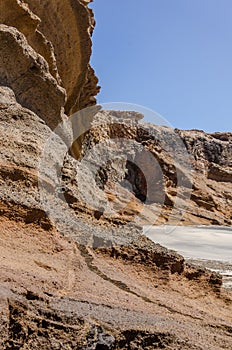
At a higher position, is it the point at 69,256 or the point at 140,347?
the point at 69,256

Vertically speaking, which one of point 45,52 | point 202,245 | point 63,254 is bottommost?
point 202,245

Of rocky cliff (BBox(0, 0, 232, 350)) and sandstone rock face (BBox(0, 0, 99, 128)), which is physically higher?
sandstone rock face (BBox(0, 0, 99, 128))

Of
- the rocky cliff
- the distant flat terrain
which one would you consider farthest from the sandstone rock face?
the distant flat terrain

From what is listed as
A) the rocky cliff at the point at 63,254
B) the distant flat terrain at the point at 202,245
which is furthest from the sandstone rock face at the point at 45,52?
the distant flat terrain at the point at 202,245

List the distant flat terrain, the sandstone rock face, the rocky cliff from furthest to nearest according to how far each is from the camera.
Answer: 1. the distant flat terrain
2. the sandstone rock face
3. the rocky cliff

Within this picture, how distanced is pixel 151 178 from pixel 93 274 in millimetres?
26734

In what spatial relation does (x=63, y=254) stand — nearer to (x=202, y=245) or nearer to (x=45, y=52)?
(x=45, y=52)

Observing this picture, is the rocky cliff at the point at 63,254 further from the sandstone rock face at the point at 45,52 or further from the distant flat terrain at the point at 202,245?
the distant flat terrain at the point at 202,245

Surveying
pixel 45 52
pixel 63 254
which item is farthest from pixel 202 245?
pixel 63 254

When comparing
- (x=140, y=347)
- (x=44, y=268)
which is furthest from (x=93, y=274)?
(x=140, y=347)

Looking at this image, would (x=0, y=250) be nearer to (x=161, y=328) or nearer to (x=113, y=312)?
(x=113, y=312)

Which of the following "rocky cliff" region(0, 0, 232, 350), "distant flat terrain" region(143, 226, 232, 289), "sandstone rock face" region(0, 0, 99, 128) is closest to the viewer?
"rocky cliff" region(0, 0, 232, 350)

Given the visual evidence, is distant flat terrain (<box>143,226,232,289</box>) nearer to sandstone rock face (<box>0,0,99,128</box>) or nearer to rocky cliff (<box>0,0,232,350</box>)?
rocky cliff (<box>0,0,232,350</box>)

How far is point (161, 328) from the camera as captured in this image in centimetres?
350
